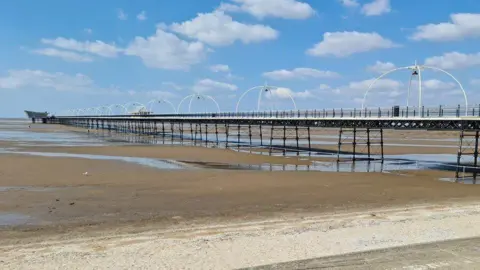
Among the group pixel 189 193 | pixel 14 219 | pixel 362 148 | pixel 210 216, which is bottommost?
pixel 362 148

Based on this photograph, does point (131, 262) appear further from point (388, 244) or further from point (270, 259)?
point (388, 244)

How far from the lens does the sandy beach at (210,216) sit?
8.89 meters

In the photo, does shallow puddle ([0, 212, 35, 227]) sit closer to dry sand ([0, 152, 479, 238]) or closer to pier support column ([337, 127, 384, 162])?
dry sand ([0, 152, 479, 238])

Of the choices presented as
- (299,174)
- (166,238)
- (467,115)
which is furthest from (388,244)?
(467,115)

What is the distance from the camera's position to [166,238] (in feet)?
33.7

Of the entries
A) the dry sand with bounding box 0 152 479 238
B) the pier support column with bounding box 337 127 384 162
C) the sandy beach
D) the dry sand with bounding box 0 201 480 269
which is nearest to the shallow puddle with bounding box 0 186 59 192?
the sandy beach

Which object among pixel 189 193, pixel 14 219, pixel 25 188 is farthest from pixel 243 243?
pixel 25 188

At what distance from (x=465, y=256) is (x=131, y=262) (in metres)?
6.93

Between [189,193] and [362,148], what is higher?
[189,193]

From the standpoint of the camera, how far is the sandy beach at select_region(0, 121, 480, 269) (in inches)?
350

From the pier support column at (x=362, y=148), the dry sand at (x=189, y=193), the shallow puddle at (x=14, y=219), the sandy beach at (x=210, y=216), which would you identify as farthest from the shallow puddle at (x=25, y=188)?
the pier support column at (x=362, y=148)

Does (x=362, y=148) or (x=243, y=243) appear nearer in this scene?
(x=243, y=243)

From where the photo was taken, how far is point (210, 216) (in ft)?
44.3

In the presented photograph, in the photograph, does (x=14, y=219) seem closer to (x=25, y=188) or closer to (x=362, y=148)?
(x=25, y=188)
